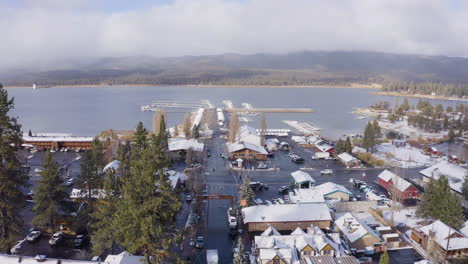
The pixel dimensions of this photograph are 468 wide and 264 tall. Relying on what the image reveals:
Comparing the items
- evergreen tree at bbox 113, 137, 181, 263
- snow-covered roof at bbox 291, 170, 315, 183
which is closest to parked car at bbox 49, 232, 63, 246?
evergreen tree at bbox 113, 137, 181, 263

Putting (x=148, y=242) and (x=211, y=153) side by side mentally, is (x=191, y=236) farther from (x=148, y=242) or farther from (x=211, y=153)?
(x=211, y=153)

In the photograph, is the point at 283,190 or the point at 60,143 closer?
the point at 283,190

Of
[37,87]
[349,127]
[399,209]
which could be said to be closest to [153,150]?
[399,209]

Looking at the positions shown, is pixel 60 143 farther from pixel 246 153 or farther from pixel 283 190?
pixel 283 190

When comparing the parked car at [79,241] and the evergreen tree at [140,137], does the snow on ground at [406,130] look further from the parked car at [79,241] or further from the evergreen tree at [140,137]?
the parked car at [79,241]

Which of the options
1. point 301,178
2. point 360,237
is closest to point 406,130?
point 301,178
